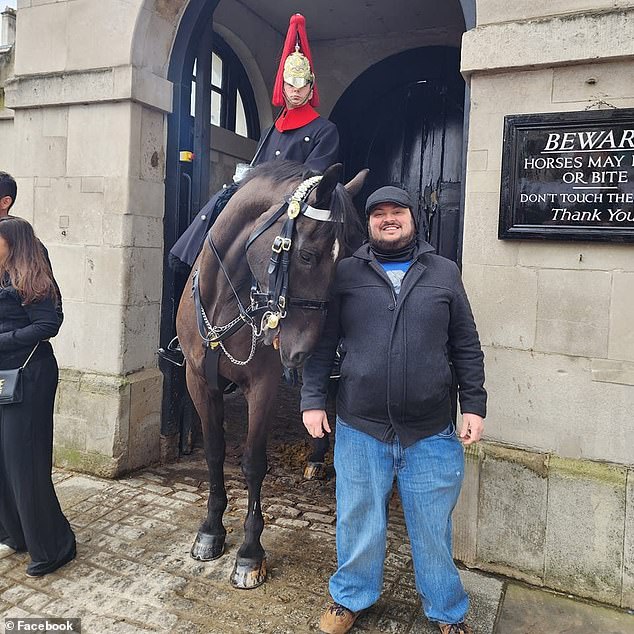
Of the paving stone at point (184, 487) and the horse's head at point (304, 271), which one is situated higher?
the horse's head at point (304, 271)

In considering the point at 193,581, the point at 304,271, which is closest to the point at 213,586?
the point at 193,581

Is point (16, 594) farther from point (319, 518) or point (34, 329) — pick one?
point (319, 518)

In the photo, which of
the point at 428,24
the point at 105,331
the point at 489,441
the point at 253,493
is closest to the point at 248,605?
the point at 253,493

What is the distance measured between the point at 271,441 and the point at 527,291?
10.5 feet

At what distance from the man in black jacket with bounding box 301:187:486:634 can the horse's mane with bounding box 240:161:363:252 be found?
0.14 meters

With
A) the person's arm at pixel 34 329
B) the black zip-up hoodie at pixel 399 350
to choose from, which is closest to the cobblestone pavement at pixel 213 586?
the black zip-up hoodie at pixel 399 350

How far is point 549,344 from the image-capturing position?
3219mm

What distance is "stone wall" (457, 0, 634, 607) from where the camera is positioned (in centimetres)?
307

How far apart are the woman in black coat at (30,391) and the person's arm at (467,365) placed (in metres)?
2.11

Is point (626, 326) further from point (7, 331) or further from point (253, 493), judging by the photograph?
point (7, 331)

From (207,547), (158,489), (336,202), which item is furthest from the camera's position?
(158,489)

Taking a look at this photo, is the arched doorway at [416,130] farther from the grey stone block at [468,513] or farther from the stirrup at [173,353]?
the grey stone block at [468,513]

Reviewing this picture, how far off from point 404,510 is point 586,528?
1144 millimetres

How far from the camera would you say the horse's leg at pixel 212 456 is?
344cm
